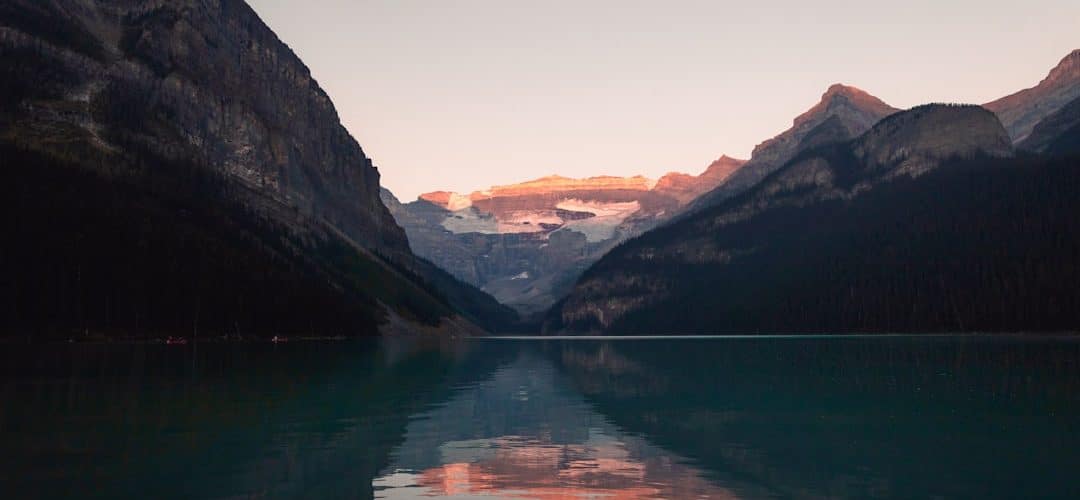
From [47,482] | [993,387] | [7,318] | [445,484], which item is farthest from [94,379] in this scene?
[7,318]

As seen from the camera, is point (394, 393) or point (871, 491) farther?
point (394, 393)

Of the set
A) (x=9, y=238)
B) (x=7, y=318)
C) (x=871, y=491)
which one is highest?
(x=9, y=238)

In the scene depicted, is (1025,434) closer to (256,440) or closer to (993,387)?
(993,387)

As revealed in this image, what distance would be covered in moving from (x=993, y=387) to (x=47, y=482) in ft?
233

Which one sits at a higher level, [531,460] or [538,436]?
[538,436]

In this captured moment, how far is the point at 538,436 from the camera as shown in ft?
166

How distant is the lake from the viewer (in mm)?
34219

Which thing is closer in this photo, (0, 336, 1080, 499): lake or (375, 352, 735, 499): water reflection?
(375, 352, 735, 499): water reflection

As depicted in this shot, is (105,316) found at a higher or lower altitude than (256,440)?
higher

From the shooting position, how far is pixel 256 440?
4584 centimetres

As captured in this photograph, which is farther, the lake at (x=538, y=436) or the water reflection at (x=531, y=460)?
the lake at (x=538, y=436)

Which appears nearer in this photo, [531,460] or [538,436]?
[531,460]

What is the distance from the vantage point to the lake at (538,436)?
34.2 m

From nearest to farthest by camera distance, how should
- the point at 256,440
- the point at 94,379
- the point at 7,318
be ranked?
1. the point at 256,440
2. the point at 94,379
3. the point at 7,318
